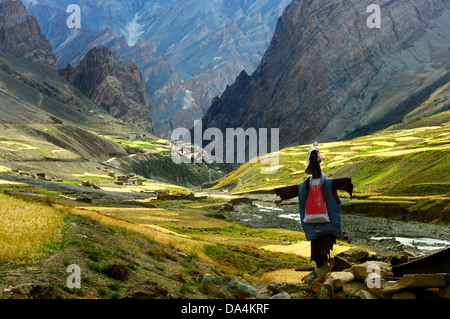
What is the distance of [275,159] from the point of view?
16650 cm

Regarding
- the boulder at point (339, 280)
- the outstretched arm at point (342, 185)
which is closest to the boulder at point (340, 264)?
the boulder at point (339, 280)

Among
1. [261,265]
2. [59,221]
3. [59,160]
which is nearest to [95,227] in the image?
[59,221]

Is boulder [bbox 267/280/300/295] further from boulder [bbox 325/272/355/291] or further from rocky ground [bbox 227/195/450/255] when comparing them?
rocky ground [bbox 227/195/450/255]

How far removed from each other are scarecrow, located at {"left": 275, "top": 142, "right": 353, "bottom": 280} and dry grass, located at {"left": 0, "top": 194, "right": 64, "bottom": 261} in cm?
889

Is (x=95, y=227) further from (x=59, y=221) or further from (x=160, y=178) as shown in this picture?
(x=160, y=178)

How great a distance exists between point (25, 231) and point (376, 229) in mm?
52684

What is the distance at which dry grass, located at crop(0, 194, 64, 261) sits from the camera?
12.3 metres

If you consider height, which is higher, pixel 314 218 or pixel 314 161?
pixel 314 161

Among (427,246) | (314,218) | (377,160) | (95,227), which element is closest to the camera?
(314,218)

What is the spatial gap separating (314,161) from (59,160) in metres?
124

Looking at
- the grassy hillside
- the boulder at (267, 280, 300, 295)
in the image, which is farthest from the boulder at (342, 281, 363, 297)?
the grassy hillside

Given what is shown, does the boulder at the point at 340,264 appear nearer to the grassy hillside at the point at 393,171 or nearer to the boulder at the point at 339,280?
the boulder at the point at 339,280

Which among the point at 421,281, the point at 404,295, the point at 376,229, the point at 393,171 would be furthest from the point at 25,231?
the point at 393,171

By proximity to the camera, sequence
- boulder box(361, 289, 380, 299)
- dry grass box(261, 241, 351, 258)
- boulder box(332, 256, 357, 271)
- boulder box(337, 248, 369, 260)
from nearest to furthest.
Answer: boulder box(361, 289, 380, 299) → boulder box(332, 256, 357, 271) → boulder box(337, 248, 369, 260) → dry grass box(261, 241, 351, 258)
